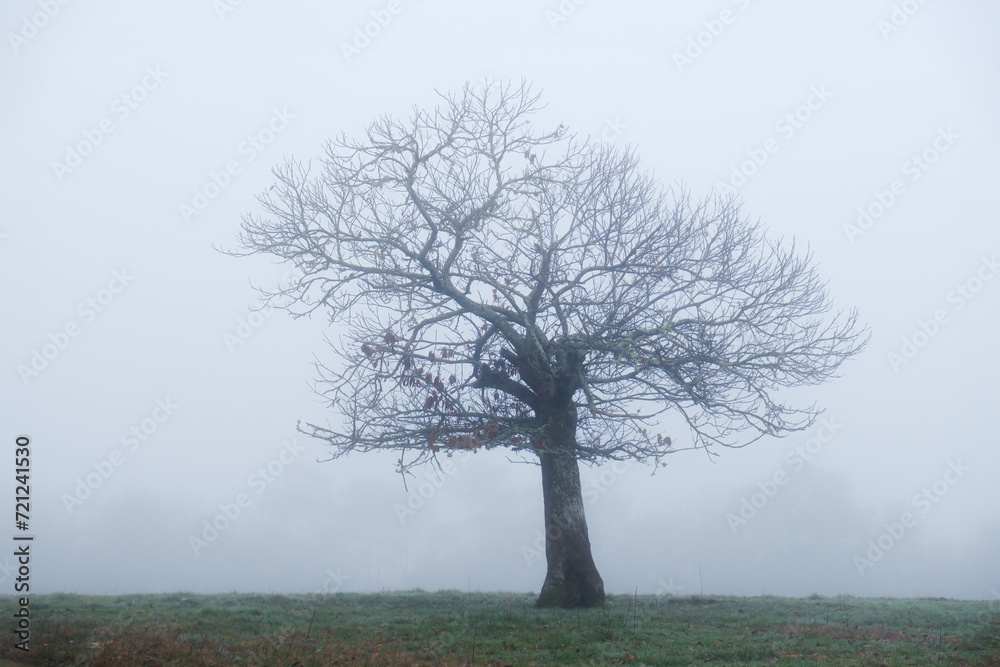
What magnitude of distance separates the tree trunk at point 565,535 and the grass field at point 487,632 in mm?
591

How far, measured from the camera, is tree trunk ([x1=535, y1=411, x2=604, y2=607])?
1382cm

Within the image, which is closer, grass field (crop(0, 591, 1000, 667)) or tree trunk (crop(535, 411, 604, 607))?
grass field (crop(0, 591, 1000, 667))

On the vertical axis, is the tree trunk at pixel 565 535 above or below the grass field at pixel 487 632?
above

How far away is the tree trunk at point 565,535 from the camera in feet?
45.3

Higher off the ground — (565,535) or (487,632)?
(565,535)

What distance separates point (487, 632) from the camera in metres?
10.7

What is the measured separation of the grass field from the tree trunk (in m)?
0.59

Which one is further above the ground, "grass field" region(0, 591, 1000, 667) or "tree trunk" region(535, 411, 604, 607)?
"tree trunk" region(535, 411, 604, 607)

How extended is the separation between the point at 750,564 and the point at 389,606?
221ft

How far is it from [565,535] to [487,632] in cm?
374

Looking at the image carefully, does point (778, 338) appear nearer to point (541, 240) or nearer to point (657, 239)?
point (657, 239)

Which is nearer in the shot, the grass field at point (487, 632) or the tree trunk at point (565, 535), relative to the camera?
the grass field at point (487, 632)

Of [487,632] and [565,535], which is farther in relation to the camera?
[565,535]

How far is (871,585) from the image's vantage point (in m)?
68.6
